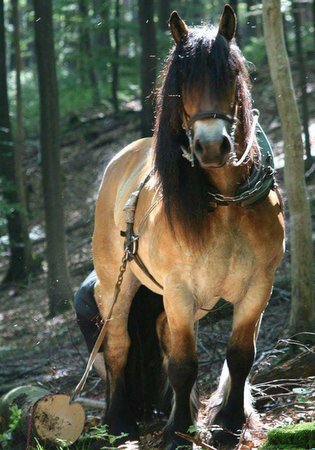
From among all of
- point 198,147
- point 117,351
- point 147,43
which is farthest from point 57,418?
point 147,43

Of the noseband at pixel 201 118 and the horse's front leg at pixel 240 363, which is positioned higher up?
the noseband at pixel 201 118

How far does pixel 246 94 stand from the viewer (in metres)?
5.40

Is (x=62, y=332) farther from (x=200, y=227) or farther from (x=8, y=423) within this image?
(x=200, y=227)

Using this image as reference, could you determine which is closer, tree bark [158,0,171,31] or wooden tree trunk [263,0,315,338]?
wooden tree trunk [263,0,315,338]

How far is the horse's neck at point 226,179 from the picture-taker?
554 centimetres

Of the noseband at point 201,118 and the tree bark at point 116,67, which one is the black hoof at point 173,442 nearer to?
the noseband at point 201,118

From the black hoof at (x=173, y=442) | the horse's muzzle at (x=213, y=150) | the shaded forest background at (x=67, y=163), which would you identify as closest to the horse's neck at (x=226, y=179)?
the horse's muzzle at (x=213, y=150)

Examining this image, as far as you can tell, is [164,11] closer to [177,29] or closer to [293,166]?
[293,166]

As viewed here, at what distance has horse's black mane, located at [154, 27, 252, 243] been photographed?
16.9ft

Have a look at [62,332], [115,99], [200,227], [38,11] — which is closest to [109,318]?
[200,227]

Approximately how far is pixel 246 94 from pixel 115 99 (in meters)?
23.3

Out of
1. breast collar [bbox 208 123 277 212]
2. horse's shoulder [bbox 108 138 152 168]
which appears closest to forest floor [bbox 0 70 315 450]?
breast collar [bbox 208 123 277 212]

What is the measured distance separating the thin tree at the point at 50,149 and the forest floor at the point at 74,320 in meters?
0.60

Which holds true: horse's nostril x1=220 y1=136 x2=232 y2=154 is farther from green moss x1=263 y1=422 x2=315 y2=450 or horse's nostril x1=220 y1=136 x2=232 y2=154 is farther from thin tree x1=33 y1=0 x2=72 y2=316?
thin tree x1=33 y1=0 x2=72 y2=316
